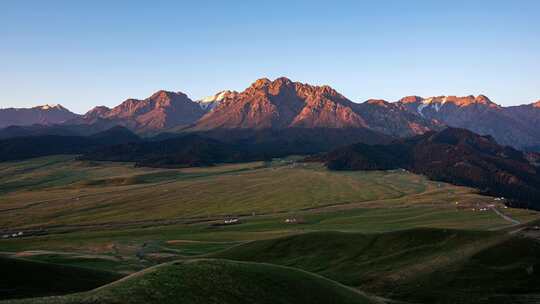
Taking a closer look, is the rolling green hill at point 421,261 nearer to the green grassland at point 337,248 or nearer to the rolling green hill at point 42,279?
the green grassland at point 337,248

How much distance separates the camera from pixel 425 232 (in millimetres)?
92312

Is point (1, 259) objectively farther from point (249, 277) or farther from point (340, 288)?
point (340, 288)

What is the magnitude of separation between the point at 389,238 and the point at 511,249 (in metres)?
23.7

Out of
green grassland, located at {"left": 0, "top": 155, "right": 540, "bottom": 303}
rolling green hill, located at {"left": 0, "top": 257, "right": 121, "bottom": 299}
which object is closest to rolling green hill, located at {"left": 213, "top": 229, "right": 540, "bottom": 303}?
green grassland, located at {"left": 0, "top": 155, "right": 540, "bottom": 303}

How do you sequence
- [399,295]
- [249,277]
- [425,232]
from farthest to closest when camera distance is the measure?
1. [425,232]
2. [399,295]
3. [249,277]

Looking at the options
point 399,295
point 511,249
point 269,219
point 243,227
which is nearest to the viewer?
point 399,295

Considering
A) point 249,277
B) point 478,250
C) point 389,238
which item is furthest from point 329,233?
point 249,277

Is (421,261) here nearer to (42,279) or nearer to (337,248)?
(337,248)

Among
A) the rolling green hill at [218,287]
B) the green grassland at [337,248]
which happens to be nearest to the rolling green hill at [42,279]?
the green grassland at [337,248]

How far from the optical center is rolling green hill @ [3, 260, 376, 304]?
138 ft

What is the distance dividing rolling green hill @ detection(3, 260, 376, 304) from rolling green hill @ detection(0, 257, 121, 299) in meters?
24.2

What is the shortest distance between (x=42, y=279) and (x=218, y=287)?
120ft

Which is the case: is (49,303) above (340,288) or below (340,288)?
above

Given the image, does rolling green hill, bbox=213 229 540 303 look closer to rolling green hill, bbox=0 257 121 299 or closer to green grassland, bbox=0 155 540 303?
green grassland, bbox=0 155 540 303
